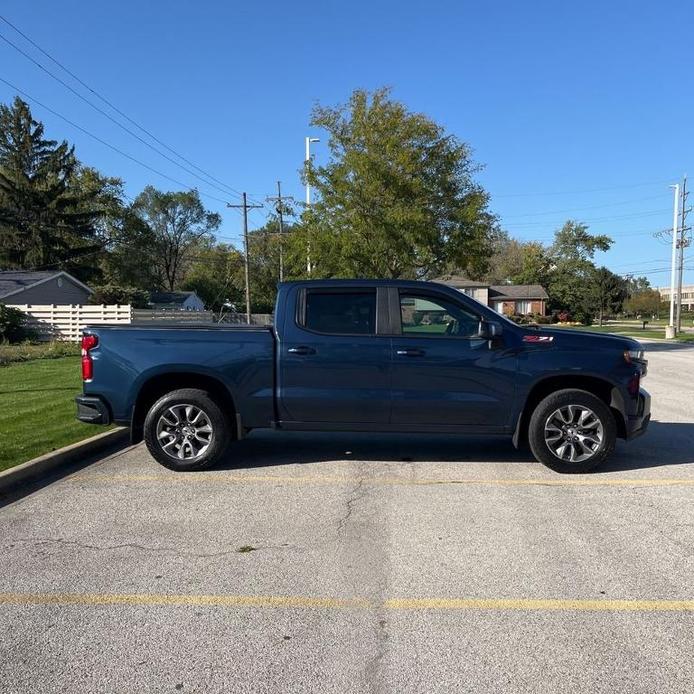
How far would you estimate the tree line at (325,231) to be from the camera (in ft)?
63.4

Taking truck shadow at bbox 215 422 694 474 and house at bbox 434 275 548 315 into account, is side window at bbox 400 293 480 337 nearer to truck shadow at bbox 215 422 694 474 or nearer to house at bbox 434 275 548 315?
truck shadow at bbox 215 422 694 474

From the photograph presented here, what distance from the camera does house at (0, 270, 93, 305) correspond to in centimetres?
3435

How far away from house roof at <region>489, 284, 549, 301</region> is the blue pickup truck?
75.2 meters

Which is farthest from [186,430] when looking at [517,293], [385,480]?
[517,293]

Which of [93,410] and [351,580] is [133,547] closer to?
[351,580]

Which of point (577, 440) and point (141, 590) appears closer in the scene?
point (141, 590)

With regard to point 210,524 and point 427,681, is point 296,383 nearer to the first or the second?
point 210,524

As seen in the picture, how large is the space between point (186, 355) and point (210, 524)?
194cm

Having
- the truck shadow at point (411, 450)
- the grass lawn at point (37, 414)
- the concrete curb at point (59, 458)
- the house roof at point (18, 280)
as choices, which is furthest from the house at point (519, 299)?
the concrete curb at point (59, 458)

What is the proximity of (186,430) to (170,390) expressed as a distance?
472 mm

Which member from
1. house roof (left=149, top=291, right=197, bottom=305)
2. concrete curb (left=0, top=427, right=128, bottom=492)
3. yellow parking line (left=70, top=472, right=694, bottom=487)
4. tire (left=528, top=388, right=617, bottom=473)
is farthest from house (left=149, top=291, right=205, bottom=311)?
tire (left=528, top=388, right=617, bottom=473)

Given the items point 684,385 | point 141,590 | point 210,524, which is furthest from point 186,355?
point 684,385

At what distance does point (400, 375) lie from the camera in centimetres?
605

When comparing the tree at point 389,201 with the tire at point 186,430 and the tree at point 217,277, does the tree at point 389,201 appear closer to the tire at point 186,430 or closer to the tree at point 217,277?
the tire at point 186,430
